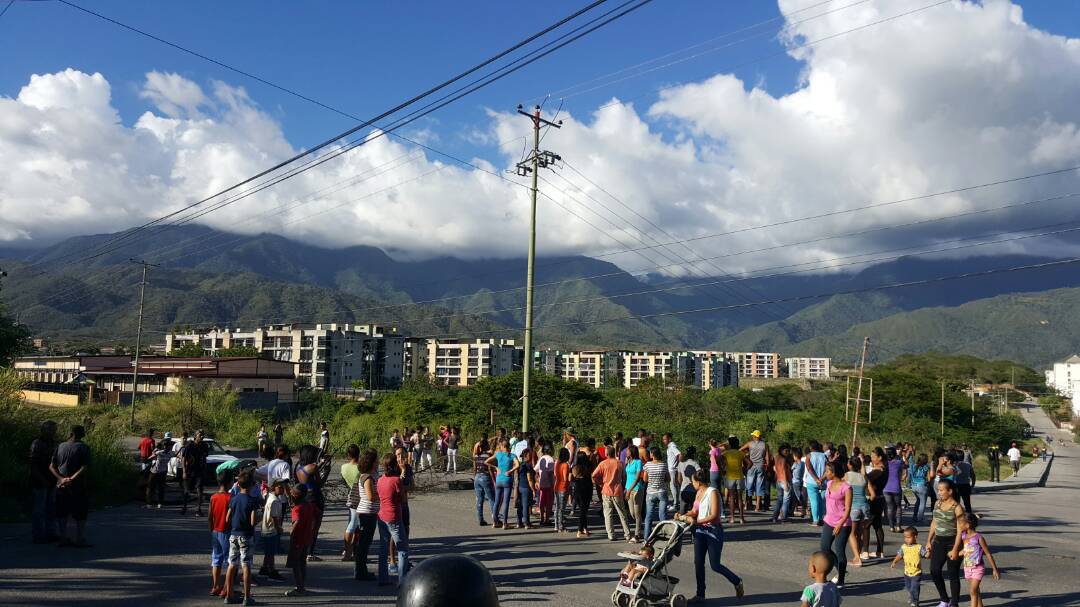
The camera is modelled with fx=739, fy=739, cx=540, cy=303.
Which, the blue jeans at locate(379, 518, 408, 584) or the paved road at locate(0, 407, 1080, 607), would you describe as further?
the blue jeans at locate(379, 518, 408, 584)

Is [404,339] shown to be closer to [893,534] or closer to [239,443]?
Answer: [239,443]

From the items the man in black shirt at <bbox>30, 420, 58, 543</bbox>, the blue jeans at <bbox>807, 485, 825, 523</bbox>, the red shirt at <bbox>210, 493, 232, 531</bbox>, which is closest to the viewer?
the red shirt at <bbox>210, 493, 232, 531</bbox>

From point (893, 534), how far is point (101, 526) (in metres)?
13.9

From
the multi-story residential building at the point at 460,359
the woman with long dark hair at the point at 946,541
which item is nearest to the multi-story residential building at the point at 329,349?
the multi-story residential building at the point at 460,359

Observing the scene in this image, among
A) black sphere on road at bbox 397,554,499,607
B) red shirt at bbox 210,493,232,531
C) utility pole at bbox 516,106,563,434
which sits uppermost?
utility pole at bbox 516,106,563,434

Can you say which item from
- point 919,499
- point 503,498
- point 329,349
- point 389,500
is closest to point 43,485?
point 389,500

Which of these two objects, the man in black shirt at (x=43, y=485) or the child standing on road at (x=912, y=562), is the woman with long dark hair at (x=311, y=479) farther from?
the child standing on road at (x=912, y=562)

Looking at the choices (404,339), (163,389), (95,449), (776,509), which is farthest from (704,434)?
(404,339)

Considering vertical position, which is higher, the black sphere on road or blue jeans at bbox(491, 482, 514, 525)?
the black sphere on road

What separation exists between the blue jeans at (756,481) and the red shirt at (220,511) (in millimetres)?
10692

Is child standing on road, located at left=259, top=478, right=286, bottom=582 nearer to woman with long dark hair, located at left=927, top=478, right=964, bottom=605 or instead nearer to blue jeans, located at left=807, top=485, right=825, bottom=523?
woman with long dark hair, located at left=927, top=478, right=964, bottom=605

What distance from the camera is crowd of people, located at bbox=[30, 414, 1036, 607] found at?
8.09 m

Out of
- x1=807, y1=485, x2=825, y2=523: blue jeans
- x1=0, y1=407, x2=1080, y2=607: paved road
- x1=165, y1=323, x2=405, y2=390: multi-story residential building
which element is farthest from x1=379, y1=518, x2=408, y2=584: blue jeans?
x1=165, y1=323, x2=405, y2=390: multi-story residential building

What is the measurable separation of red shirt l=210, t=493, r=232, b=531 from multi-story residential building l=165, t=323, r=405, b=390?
→ 125011mm
